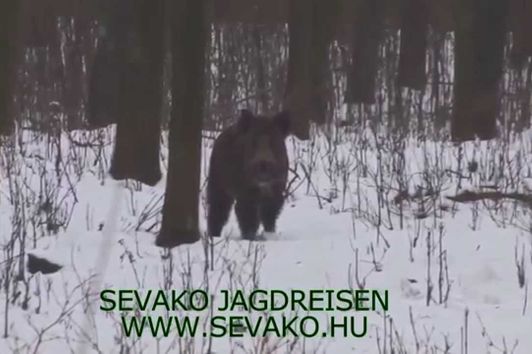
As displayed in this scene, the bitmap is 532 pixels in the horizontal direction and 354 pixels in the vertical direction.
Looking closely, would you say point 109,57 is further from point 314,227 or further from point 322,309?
point 322,309

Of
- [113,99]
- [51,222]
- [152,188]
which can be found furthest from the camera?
[113,99]

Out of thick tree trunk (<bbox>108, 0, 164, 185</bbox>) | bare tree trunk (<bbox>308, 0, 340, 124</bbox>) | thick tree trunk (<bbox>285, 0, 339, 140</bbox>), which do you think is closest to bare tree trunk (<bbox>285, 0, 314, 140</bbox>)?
thick tree trunk (<bbox>285, 0, 339, 140</bbox>)

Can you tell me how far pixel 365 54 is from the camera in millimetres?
17984

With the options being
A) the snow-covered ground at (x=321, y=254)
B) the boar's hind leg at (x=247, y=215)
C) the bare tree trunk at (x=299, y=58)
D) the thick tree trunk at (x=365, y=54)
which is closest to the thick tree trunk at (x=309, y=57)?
the bare tree trunk at (x=299, y=58)

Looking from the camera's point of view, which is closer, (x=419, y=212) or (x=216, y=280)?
(x=216, y=280)

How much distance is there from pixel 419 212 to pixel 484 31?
15.6ft

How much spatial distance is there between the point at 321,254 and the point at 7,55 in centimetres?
A: 498

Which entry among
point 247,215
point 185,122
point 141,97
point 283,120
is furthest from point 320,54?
point 185,122

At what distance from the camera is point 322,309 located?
5.89m

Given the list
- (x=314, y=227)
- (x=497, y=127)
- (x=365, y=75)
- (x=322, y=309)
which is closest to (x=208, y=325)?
(x=322, y=309)

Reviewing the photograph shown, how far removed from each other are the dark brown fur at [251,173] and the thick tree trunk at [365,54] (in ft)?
25.5

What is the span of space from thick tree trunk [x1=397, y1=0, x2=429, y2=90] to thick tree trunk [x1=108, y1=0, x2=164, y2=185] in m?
A: 7.57

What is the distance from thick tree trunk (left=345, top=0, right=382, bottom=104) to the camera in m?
16.8

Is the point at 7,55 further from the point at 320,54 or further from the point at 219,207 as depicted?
the point at 320,54
